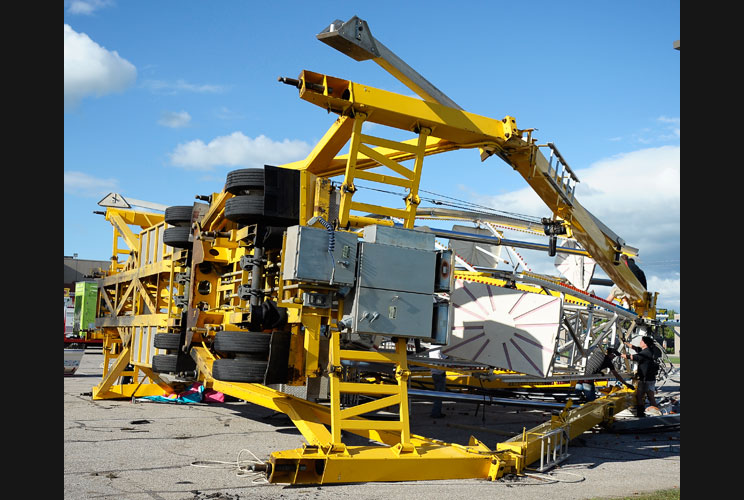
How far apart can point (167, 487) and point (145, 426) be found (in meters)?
4.75

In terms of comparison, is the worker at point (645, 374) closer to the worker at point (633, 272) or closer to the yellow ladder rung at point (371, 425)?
the worker at point (633, 272)

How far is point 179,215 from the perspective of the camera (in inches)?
499

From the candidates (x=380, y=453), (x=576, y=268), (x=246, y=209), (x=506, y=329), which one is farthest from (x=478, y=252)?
(x=380, y=453)

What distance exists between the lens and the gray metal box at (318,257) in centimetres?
788

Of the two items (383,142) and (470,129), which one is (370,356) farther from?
(470,129)

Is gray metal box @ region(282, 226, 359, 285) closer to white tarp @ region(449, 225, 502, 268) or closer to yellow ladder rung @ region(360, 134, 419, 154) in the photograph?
yellow ladder rung @ region(360, 134, 419, 154)

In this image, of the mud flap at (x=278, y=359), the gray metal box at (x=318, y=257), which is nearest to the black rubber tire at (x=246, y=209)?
the gray metal box at (x=318, y=257)

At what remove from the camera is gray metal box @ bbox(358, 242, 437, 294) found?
819cm

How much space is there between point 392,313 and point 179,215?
6022 mm

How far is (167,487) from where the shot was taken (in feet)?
22.3

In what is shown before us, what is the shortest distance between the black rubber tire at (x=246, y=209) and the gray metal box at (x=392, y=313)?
6.92 ft

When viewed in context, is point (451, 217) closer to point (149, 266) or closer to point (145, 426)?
point (149, 266)

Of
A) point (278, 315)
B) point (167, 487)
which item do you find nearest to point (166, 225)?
point (278, 315)

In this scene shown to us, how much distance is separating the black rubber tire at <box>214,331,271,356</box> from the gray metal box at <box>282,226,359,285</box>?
1.37 metres
